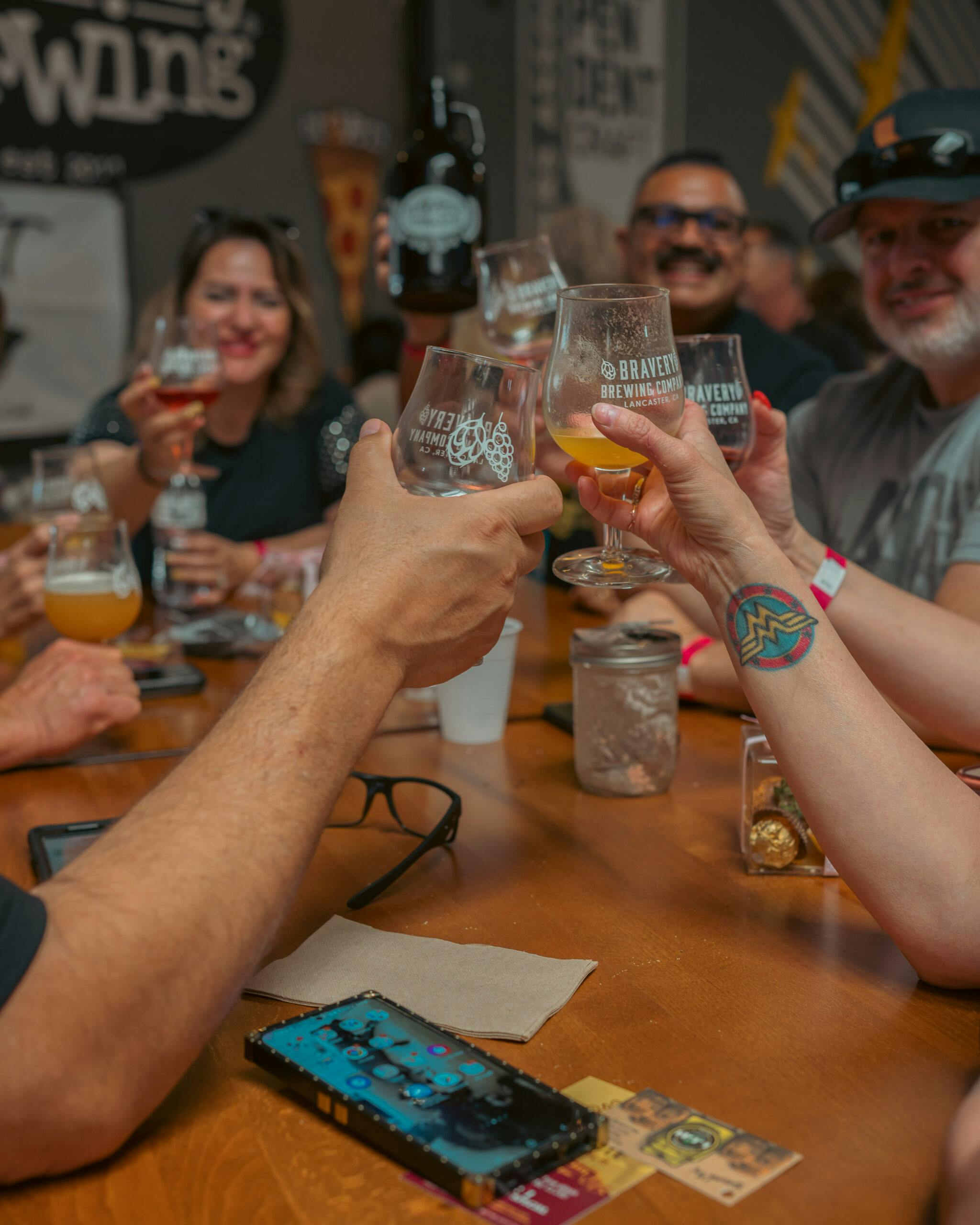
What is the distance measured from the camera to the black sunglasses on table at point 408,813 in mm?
1039

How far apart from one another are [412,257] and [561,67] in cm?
411

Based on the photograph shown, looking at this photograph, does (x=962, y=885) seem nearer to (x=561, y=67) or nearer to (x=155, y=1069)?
(x=155, y=1069)

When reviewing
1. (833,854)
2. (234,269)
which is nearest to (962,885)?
(833,854)

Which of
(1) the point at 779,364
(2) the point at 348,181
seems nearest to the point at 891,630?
(1) the point at 779,364

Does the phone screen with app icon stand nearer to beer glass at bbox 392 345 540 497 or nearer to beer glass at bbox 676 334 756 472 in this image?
beer glass at bbox 392 345 540 497

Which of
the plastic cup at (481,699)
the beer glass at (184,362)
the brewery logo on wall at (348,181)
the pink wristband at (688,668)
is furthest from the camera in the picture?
the brewery logo on wall at (348,181)

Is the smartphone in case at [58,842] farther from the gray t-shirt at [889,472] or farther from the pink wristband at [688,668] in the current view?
the gray t-shirt at [889,472]

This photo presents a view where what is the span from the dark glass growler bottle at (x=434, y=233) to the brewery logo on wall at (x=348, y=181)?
10.1 feet

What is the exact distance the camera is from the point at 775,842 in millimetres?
1055

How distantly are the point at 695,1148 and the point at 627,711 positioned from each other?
622 mm

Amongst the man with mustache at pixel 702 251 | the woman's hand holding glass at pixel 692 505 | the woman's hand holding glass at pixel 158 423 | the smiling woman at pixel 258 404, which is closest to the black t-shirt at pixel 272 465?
the smiling woman at pixel 258 404

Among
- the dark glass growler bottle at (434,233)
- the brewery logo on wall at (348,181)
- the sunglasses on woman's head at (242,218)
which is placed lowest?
the dark glass growler bottle at (434,233)

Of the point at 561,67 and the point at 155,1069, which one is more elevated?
the point at 561,67

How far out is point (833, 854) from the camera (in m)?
0.90
